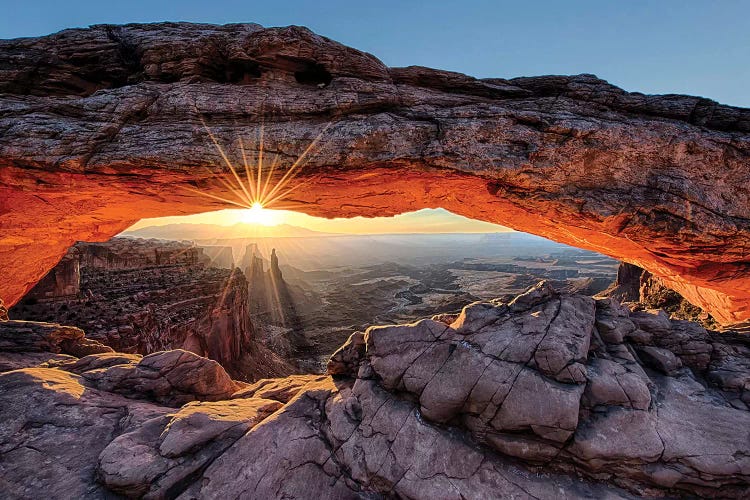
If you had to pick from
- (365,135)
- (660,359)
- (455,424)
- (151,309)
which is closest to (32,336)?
(151,309)

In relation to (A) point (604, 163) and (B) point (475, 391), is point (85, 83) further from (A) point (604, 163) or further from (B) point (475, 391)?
(A) point (604, 163)

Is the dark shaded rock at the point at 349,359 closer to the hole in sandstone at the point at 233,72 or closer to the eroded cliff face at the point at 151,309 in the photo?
the hole in sandstone at the point at 233,72

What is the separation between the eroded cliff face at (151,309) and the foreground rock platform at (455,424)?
1728 centimetres

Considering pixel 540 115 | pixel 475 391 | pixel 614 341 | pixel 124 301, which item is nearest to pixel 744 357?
pixel 614 341

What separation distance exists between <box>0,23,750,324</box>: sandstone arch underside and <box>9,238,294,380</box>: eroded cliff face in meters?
12.4

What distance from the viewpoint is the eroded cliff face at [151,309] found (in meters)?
23.3

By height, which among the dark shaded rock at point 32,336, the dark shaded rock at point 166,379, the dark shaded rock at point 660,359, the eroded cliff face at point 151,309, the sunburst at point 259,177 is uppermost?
the sunburst at point 259,177

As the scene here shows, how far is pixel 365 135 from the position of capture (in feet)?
39.2

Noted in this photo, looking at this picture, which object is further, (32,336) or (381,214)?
(381,214)

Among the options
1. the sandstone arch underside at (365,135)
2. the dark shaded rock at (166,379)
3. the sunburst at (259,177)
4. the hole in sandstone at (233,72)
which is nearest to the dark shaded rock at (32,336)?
the dark shaded rock at (166,379)

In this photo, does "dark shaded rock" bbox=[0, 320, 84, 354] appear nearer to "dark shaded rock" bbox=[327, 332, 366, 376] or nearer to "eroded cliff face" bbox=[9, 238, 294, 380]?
"eroded cliff face" bbox=[9, 238, 294, 380]

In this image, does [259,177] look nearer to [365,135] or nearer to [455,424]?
[365,135]

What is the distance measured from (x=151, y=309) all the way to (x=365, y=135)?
91.9ft

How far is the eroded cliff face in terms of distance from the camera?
76.6 ft
